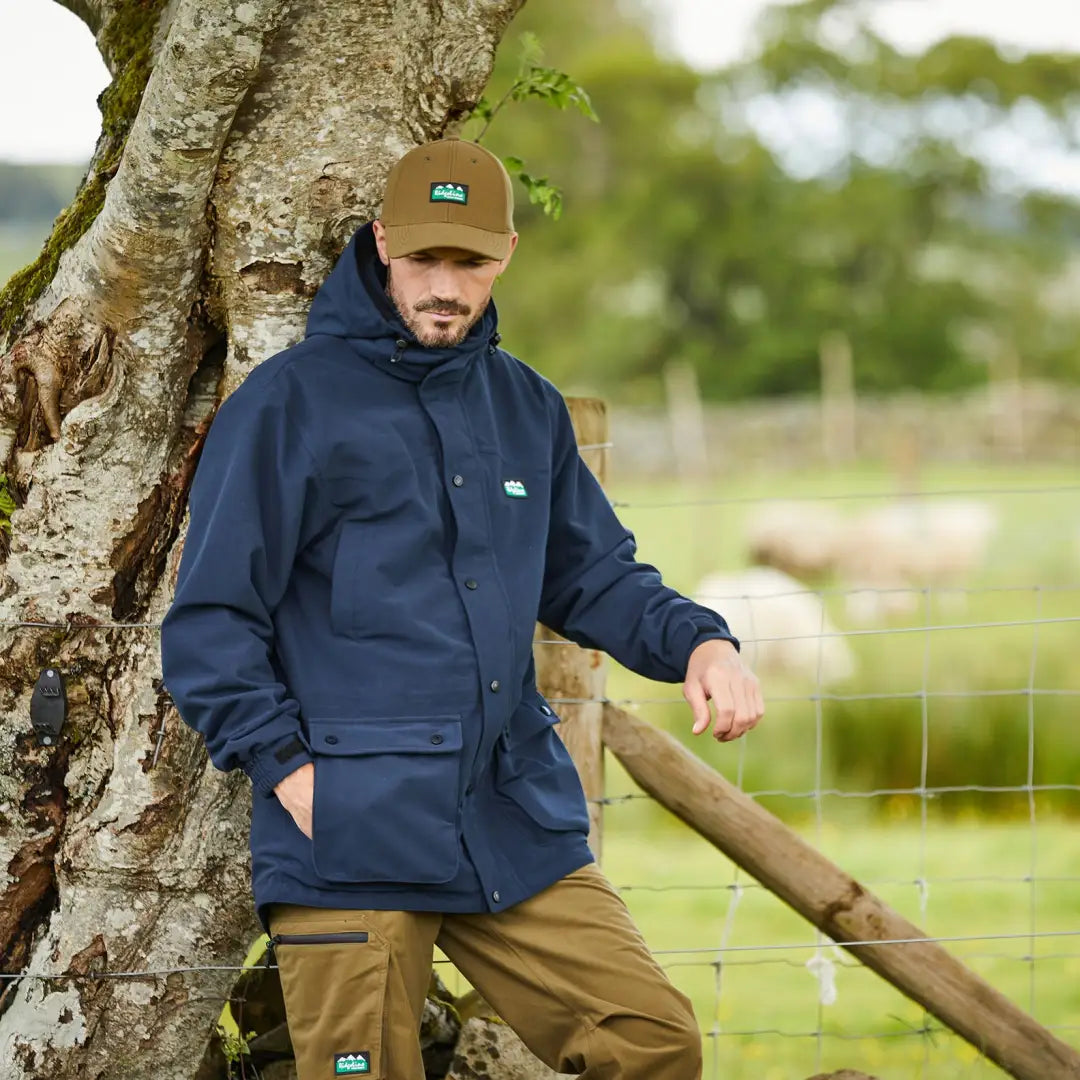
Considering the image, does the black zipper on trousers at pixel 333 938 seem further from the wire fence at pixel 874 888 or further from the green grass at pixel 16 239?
the green grass at pixel 16 239

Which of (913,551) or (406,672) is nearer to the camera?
(406,672)

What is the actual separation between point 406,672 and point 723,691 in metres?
0.59

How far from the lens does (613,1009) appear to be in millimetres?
2789

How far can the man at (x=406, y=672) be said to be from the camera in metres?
2.67

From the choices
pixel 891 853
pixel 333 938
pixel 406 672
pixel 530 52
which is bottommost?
pixel 891 853

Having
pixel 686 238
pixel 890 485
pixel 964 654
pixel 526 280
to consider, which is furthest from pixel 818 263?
pixel 964 654

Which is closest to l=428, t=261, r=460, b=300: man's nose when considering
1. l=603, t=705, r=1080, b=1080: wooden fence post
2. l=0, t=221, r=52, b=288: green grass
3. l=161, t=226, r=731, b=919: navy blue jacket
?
l=161, t=226, r=731, b=919: navy blue jacket

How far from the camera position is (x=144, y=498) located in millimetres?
3410

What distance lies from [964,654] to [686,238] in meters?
38.1

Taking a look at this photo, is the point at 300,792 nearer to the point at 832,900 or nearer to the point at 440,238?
the point at 440,238

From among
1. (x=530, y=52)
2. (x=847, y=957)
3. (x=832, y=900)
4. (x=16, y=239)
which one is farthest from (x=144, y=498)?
(x=16, y=239)

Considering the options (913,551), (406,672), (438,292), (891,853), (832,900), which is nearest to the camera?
(406,672)

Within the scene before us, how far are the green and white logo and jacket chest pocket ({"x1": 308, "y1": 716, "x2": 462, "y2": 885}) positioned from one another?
308 mm

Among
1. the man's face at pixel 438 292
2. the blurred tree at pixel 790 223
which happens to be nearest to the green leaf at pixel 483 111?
the man's face at pixel 438 292
